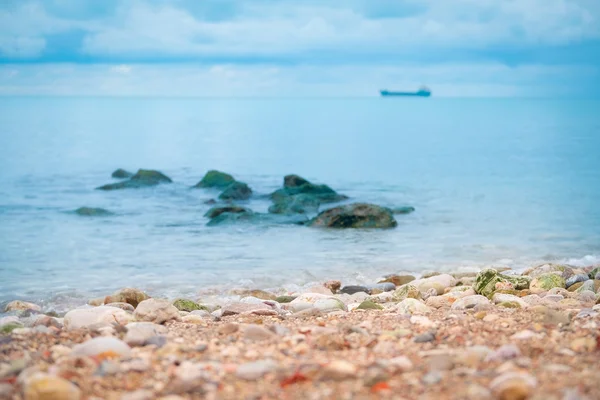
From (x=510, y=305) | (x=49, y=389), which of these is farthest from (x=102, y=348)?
(x=510, y=305)

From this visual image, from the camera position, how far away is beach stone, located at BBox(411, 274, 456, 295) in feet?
24.2

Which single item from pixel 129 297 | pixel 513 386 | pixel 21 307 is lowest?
pixel 21 307

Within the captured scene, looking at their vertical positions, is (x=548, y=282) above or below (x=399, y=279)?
above

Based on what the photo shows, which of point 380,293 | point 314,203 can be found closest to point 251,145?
point 314,203

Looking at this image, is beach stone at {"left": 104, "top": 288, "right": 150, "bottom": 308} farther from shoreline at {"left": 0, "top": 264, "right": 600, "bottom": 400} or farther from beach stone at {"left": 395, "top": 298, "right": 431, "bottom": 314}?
beach stone at {"left": 395, "top": 298, "right": 431, "bottom": 314}

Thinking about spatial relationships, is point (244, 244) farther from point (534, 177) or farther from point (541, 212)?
point (534, 177)

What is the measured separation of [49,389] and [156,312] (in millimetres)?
2147

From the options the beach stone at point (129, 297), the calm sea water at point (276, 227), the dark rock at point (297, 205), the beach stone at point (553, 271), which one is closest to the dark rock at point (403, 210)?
the calm sea water at point (276, 227)

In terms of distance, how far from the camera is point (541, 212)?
50.3 feet

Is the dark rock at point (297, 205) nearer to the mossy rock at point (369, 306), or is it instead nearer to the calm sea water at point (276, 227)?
the calm sea water at point (276, 227)

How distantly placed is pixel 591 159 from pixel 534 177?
8216 millimetres

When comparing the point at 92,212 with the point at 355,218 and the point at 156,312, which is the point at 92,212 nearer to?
the point at 355,218

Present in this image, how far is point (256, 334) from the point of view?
14.0 ft

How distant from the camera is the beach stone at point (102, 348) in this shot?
12.5ft
